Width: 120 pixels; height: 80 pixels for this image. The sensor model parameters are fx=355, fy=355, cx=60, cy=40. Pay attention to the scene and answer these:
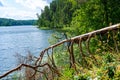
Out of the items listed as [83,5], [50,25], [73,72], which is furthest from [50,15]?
[73,72]

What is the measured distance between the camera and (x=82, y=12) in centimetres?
2527

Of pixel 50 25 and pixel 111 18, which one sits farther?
pixel 50 25

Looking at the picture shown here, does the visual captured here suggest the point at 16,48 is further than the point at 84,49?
Yes

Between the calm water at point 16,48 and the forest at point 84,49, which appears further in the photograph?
the calm water at point 16,48

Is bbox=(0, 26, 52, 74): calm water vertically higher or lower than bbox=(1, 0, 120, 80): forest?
lower

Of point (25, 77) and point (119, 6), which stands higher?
point (119, 6)

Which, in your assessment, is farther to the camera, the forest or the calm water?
the calm water

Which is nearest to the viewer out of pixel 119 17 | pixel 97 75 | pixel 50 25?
pixel 97 75

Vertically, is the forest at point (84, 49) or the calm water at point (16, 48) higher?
the forest at point (84, 49)

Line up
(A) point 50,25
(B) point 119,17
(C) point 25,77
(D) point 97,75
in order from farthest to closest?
(A) point 50,25 < (B) point 119,17 < (C) point 25,77 < (D) point 97,75

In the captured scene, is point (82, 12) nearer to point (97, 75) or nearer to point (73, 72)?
point (73, 72)

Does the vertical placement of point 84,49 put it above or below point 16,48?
above

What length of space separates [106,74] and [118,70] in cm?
37

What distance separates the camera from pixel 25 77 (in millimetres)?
9766
